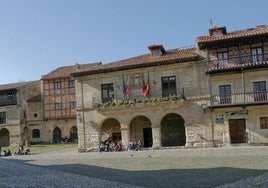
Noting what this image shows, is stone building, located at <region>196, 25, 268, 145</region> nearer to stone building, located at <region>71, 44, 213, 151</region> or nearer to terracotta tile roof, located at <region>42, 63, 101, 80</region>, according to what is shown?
stone building, located at <region>71, 44, 213, 151</region>

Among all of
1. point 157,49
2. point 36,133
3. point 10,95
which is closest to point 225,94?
point 157,49

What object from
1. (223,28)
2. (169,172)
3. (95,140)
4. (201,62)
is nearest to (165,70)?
(201,62)

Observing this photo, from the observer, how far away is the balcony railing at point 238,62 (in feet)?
91.6

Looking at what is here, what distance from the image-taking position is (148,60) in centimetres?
3197

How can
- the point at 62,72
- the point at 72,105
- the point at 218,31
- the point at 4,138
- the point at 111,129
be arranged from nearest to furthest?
the point at 218,31, the point at 111,129, the point at 72,105, the point at 62,72, the point at 4,138

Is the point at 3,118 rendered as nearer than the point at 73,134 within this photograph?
No

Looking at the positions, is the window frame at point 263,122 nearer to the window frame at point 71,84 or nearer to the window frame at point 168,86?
the window frame at point 168,86

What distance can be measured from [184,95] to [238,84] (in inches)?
165

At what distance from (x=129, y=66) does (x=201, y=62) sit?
593 centimetres

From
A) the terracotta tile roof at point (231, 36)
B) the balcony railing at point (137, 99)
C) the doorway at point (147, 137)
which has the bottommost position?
the doorway at point (147, 137)

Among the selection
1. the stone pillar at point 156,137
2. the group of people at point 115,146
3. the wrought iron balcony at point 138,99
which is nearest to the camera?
the wrought iron balcony at point 138,99

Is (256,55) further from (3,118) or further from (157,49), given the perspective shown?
(3,118)

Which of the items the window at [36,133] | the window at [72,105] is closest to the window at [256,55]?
the window at [72,105]

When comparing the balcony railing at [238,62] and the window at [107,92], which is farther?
the window at [107,92]
